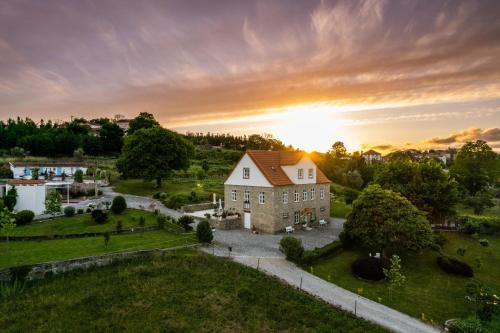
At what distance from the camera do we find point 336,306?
67.6 ft

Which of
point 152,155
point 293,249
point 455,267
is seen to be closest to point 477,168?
point 455,267

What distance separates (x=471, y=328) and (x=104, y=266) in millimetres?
22896

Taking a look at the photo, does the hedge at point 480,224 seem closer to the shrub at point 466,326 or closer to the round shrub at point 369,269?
the round shrub at point 369,269

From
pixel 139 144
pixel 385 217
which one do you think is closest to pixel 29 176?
pixel 139 144

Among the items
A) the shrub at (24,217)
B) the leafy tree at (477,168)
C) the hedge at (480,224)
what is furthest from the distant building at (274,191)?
the leafy tree at (477,168)

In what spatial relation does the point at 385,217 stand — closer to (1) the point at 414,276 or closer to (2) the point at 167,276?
(1) the point at 414,276

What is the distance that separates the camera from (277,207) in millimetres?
35812

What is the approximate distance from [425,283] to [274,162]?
63.0ft

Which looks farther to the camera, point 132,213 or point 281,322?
point 132,213

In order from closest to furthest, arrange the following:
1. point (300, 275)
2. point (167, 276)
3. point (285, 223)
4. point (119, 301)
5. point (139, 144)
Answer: point (119, 301)
point (167, 276)
point (300, 275)
point (285, 223)
point (139, 144)

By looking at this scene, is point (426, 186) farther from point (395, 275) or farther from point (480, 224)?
point (395, 275)

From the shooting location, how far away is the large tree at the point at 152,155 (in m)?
55.8

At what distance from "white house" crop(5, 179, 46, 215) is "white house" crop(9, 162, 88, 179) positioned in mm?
21958

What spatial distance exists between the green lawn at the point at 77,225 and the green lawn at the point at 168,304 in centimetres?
995
